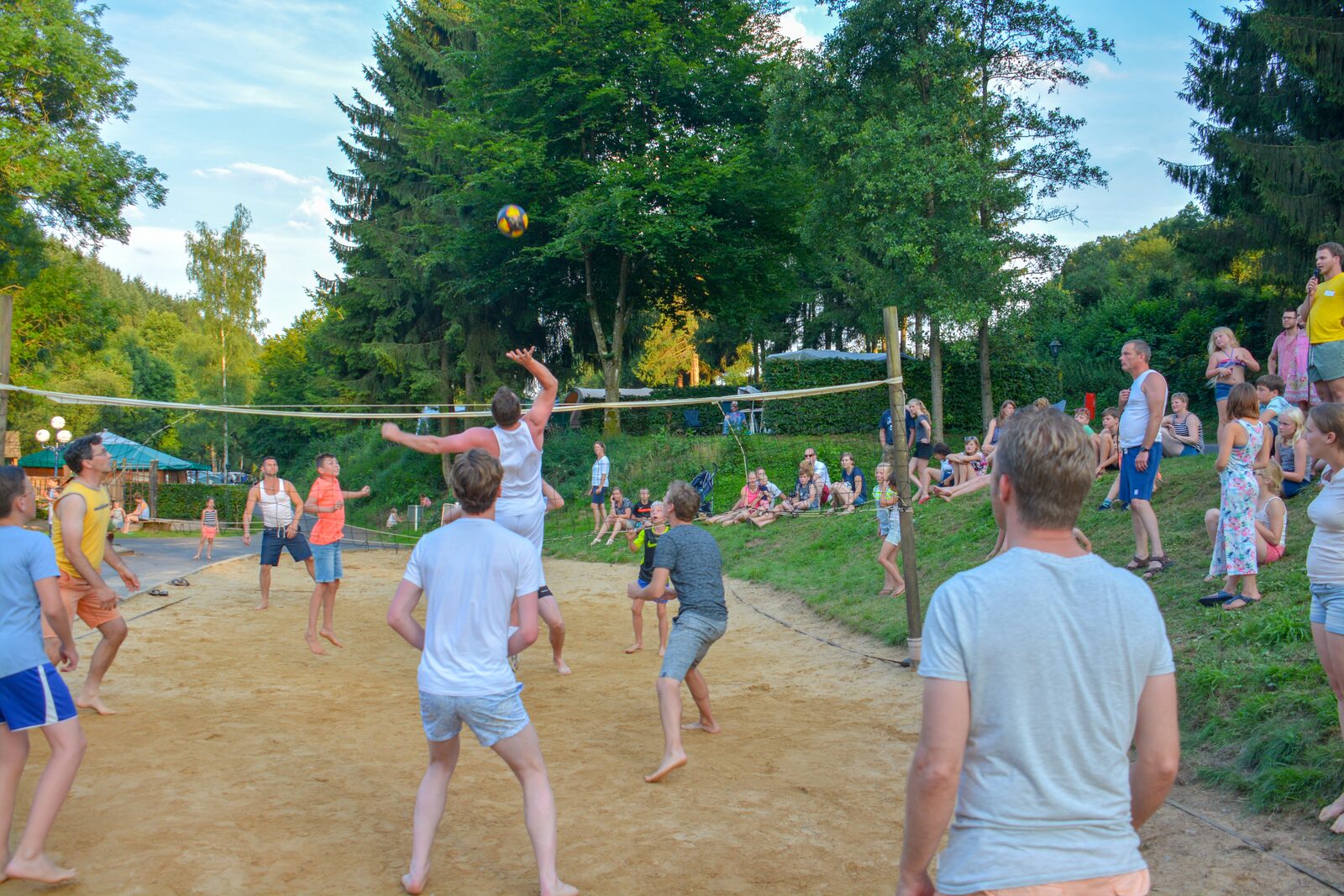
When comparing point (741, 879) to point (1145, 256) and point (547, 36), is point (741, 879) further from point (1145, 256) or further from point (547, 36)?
point (1145, 256)

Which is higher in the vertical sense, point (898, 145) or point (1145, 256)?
point (1145, 256)

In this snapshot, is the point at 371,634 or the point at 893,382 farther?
the point at 371,634

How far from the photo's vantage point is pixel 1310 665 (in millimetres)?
5348

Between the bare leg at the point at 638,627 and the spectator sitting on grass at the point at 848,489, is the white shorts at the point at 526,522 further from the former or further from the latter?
the spectator sitting on grass at the point at 848,489

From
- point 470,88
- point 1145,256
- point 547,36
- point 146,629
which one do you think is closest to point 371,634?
point 146,629

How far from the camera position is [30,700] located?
12.4ft

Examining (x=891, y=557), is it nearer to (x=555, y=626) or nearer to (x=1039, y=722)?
(x=555, y=626)

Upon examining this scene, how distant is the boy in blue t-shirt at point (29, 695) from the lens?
148 inches

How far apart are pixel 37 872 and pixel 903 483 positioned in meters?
6.35

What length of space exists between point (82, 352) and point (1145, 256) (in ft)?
179

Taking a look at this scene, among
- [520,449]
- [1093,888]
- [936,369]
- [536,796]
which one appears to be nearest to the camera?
[1093,888]

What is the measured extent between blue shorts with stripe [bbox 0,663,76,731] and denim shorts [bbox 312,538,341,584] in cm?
491

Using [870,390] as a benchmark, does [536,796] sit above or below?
below

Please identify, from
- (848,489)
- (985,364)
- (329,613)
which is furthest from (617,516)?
(985,364)
